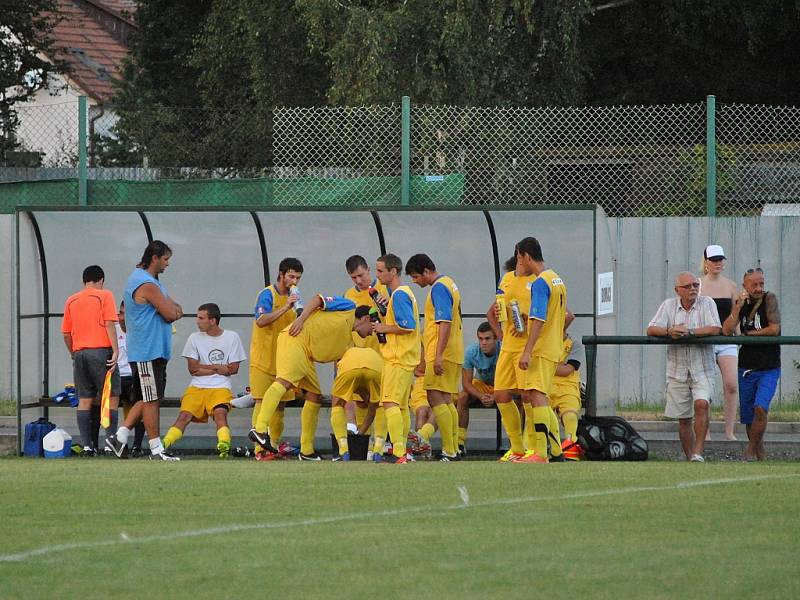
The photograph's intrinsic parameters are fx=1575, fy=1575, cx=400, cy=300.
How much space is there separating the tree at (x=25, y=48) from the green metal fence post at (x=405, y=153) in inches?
631

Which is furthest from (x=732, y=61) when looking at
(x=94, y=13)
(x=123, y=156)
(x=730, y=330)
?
(x=94, y=13)

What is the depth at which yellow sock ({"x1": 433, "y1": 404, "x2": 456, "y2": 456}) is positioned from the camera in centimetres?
1284

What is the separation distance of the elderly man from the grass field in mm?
1924

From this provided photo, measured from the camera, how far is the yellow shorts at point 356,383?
1281 centimetres

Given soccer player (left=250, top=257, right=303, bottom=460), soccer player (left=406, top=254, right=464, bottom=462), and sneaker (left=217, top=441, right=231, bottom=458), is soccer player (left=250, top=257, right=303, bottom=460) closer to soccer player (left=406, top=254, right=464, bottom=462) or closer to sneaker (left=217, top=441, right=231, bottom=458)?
sneaker (left=217, top=441, right=231, bottom=458)

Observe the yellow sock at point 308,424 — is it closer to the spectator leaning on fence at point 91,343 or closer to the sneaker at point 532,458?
the spectator leaning on fence at point 91,343

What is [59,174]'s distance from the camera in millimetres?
19562

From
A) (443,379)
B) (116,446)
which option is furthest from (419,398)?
(116,446)

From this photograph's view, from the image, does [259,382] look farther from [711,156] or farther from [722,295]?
[711,156]

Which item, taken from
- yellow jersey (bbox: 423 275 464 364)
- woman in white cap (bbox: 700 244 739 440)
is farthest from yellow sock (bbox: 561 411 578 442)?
woman in white cap (bbox: 700 244 739 440)

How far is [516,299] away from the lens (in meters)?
12.1

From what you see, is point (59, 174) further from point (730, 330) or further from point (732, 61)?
point (732, 61)

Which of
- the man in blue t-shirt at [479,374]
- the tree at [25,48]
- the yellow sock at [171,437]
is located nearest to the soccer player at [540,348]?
the man in blue t-shirt at [479,374]

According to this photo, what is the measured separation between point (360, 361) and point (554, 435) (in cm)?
176
